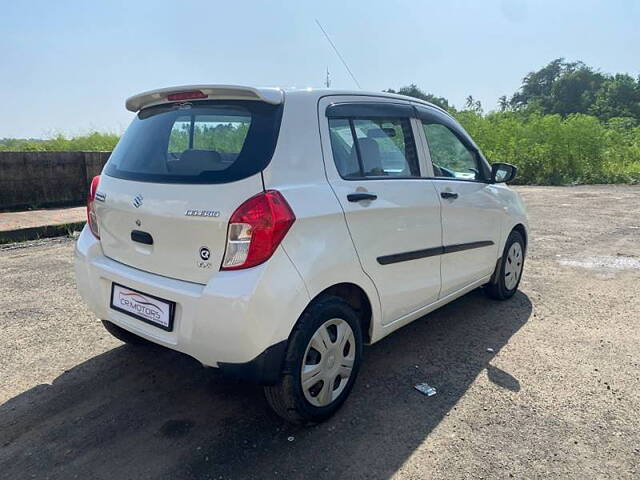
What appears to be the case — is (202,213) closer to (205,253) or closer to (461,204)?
(205,253)

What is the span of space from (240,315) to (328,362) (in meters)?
0.67

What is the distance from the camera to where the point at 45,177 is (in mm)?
8711

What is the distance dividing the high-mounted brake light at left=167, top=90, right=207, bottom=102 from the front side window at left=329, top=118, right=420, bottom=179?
2.36ft

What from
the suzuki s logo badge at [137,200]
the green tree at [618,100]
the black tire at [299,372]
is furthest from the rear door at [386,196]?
the green tree at [618,100]

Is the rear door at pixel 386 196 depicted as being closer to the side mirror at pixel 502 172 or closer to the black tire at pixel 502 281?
the side mirror at pixel 502 172

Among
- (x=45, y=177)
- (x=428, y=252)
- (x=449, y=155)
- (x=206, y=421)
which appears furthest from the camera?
(x=45, y=177)

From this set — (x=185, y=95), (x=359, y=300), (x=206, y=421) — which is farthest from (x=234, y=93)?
(x=206, y=421)

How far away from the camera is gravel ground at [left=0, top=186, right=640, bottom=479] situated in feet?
7.25

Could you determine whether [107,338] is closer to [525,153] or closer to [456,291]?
[456,291]

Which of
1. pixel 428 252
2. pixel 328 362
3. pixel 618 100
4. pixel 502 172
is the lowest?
pixel 328 362

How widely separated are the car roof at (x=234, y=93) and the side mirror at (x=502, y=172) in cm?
160

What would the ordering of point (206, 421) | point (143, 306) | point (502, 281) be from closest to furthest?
1. point (143, 306)
2. point (206, 421)
3. point (502, 281)

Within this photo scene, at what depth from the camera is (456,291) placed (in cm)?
357

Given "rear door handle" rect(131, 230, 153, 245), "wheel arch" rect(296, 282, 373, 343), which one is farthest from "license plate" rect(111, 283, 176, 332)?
"wheel arch" rect(296, 282, 373, 343)
